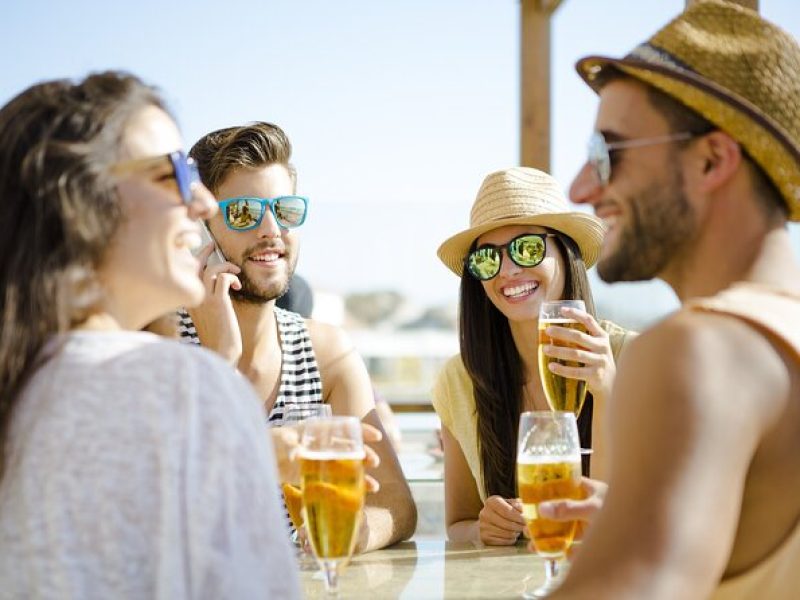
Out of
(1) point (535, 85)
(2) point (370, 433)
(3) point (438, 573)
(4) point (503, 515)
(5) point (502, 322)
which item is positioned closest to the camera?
(2) point (370, 433)

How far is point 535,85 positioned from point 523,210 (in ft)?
9.13

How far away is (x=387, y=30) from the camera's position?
19422 mm

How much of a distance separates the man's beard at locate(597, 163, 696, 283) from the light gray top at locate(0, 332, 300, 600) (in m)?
0.66

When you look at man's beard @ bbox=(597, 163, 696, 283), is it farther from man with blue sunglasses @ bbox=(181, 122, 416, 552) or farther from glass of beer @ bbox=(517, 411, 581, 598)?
man with blue sunglasses @ bbox=(181, 122, 416, 552)

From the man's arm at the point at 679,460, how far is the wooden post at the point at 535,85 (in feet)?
14.9

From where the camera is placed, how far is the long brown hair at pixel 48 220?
1.43 m

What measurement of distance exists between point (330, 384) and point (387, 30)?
16.9 meters

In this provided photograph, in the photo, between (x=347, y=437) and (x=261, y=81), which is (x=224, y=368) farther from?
(x=261, y=81)

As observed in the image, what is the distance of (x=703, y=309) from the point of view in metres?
1.43

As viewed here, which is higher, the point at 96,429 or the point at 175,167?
the point at 175,167

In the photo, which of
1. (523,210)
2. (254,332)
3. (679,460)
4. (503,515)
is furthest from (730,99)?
(254,332)

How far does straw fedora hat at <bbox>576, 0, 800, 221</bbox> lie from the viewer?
1568 mm

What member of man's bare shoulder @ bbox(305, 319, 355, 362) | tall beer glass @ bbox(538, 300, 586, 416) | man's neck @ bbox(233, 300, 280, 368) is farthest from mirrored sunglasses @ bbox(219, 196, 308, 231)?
tall beer glass @ bbox(538, 300, 586, 416)

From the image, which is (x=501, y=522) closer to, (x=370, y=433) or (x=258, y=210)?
(x=370, y=433)
